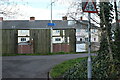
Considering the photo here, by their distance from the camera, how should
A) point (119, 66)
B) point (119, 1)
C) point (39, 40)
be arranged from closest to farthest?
point (119, 66) < point (119, 1) < point (39, 40)

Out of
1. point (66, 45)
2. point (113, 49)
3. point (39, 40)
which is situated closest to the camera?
point (113, 49)

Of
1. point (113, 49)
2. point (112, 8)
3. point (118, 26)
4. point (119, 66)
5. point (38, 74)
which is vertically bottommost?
point (38, 74)

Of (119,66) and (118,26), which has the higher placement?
(118,26)

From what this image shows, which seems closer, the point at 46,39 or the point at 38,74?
the point at 38,74

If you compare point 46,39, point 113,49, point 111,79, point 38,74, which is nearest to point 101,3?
point 113,49

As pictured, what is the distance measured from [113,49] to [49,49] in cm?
1089

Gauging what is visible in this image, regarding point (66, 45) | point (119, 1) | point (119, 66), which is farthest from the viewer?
point (66, 45)

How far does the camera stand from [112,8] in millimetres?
7594

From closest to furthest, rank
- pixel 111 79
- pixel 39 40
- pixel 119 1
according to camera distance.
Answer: pixel 111 79, pixel 119 1, pixel 39 40

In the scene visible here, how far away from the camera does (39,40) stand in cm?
1714

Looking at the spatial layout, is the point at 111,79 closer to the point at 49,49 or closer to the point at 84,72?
the point at 84,72

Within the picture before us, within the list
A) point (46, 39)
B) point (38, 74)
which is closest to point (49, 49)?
point (46, 39)

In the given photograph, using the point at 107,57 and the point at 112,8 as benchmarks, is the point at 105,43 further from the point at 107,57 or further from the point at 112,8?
the point at 112,8

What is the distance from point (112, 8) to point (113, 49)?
1.74 m
